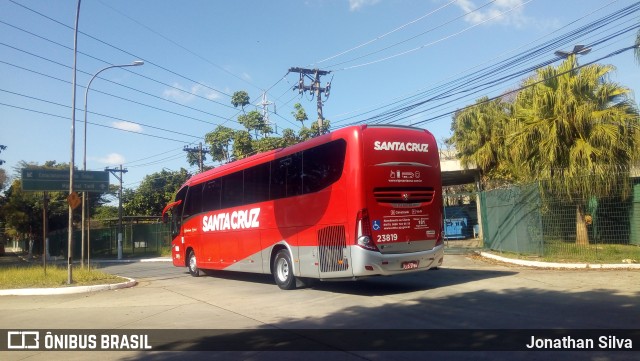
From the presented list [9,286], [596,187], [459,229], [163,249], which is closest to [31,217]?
[163,249]

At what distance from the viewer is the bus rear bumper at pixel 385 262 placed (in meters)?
9.98

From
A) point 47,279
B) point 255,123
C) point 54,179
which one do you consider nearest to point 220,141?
point 255,123

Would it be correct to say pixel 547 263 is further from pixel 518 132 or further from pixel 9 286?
pixel 9 286

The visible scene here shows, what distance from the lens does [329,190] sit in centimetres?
1078

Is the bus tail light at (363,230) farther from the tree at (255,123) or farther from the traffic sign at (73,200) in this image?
the tree at (255,123)

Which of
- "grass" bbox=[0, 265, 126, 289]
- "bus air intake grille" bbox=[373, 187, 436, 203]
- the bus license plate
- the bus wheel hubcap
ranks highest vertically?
"bus air intake grille" bbox=[373, 187, 436, 203]

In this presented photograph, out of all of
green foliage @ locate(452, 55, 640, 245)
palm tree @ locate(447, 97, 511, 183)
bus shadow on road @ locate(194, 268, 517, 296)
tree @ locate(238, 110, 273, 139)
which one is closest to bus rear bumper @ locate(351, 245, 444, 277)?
bus shadow on road @ locate(194, 268, 517, 296)

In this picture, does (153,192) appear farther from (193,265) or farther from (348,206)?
(348,206)

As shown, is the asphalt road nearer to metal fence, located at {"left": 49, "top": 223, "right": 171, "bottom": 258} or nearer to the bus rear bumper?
the bus rear bumper

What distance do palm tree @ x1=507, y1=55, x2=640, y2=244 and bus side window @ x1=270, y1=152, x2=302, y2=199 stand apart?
8451 millimetres

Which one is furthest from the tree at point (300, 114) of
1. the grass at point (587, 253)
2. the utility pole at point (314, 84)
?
the grass at point (587, 253)

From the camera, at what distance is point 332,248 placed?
35.0ft

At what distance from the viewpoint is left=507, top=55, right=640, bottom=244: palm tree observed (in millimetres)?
15188

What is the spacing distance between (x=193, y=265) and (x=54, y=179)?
11152mm
